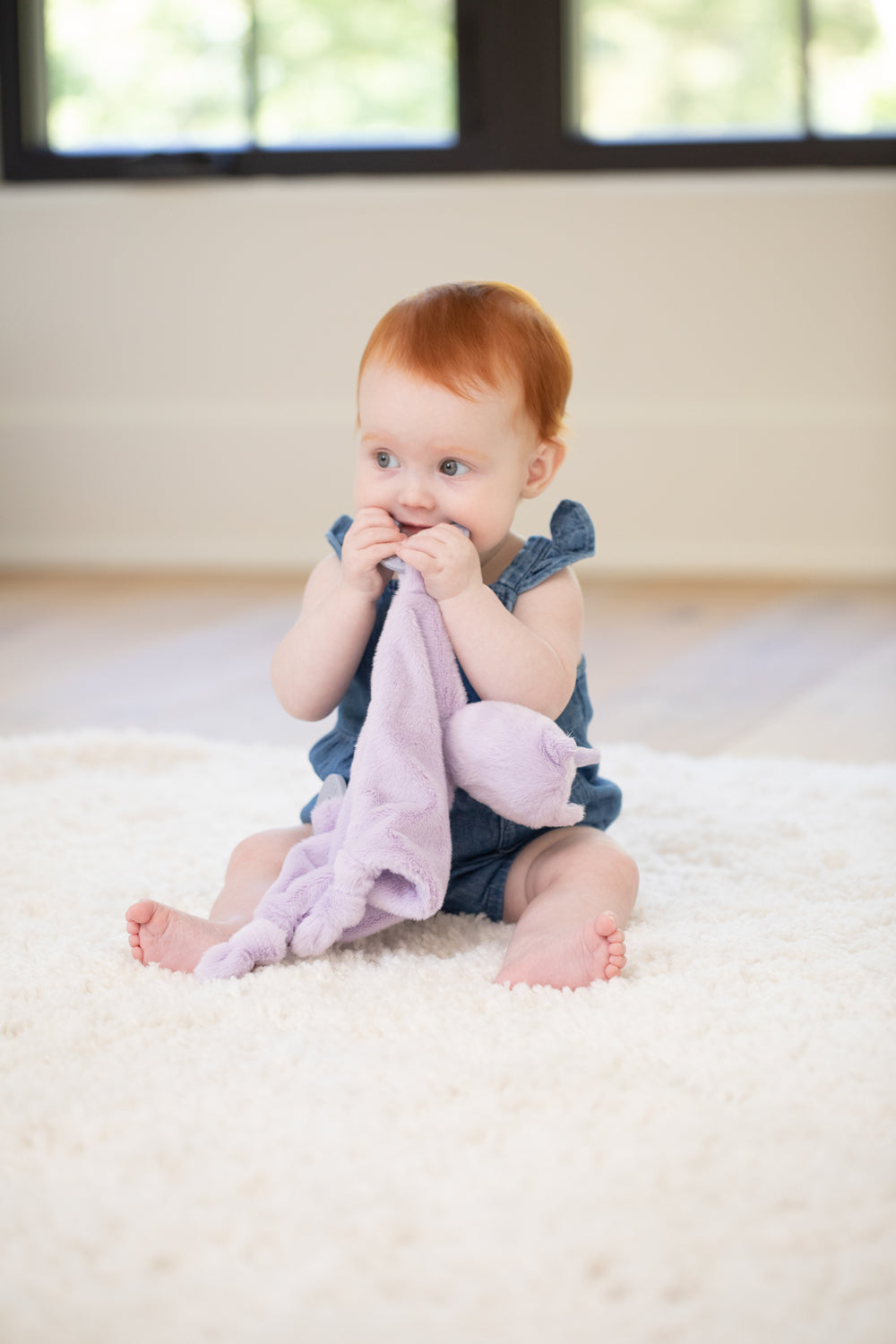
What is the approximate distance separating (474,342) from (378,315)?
6.35 ft

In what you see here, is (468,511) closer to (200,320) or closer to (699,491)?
(699,491)

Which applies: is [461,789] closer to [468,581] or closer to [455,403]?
[468,581]

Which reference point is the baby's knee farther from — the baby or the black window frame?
the black window frame

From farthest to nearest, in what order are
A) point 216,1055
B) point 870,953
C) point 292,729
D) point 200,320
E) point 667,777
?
point 200,320, point 292,729, point 667,777, point 870,953, point 216,1055

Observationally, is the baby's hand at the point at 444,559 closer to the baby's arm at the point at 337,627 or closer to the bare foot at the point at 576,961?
the baby's arm at the point at 337,627

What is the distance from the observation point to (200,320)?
114 inches

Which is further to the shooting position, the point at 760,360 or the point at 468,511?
the point at 760,360

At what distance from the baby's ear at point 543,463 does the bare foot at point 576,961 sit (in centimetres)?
33

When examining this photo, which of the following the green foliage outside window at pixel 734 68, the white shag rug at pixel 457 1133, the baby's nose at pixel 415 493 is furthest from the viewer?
the green foliage outside window at pixel 734 68

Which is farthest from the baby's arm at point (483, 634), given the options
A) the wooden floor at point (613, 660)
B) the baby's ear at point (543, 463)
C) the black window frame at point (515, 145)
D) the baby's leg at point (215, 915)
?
the black window frame at point (515, 145)

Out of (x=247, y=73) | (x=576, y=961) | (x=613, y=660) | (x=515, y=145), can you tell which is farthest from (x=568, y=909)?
(x=247, y=73)

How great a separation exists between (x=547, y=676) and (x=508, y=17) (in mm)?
2189

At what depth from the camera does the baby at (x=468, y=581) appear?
36.9 inches

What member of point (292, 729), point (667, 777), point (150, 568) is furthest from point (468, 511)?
point (150, 568)
